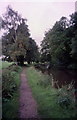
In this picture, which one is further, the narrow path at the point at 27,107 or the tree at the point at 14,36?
the tree at the point at 14,36

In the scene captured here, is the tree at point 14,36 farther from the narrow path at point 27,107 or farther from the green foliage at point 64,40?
the narrow path at point 27,107

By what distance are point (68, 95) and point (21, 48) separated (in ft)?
130

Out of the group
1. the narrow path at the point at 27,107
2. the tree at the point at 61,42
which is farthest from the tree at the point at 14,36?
the narrow path at the point at 27,107

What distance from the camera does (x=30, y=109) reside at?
9578 mm

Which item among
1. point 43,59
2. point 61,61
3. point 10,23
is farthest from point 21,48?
point 43,59

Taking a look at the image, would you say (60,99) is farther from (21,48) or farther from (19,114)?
(21,48)

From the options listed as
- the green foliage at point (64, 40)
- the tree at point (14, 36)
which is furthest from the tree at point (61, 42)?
the tree at point (14, 36)

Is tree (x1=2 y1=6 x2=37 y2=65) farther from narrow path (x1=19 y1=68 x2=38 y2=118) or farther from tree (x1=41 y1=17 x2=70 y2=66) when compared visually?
narrow path (x1=19 y1=68 x2=38 y2=118)

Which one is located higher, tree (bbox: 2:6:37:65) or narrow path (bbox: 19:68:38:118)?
tree (bbox: 2:6:37:65)

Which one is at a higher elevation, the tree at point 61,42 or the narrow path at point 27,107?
the tree at point 61,42

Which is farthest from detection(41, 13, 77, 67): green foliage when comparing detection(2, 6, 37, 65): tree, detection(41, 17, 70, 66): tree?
detection(2, 6, 37, 65): tree

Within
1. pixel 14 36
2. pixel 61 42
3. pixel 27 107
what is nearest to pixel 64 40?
pixel 61 42

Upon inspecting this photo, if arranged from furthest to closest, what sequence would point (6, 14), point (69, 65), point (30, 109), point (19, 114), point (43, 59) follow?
point (43, 59) < point (69, 65) < point (6, 14) < point (30, 109) < point (19, 114)

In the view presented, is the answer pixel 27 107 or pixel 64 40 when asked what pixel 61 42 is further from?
pixel 27 107
